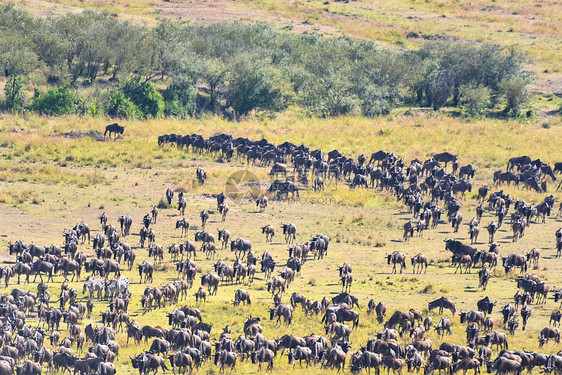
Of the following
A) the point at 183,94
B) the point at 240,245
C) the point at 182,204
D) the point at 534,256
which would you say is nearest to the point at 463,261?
the point at 534,256

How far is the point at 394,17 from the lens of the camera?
4732 inches

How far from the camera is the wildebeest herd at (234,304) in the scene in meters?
23.4

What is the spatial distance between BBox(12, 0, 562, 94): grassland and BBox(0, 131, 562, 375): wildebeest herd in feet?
208

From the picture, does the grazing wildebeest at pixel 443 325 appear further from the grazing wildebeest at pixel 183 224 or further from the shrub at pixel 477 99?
the shrub at pixel 477 99

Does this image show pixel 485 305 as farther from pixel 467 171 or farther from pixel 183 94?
pixel 183 94

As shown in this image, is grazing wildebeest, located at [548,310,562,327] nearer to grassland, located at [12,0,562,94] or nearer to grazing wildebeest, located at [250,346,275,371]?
grazing wildebeest, located at [250,346,275,371]

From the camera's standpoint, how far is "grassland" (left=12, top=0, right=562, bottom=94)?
103875mm

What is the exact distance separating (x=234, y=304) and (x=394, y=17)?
97.4 m

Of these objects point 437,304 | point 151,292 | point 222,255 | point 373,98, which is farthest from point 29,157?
point 373,98

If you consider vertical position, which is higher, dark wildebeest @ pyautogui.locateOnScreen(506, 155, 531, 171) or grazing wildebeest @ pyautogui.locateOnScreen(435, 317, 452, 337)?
grazing wildebeest @ pyautogui.locateOnScreen(435, 317, 452, 337)

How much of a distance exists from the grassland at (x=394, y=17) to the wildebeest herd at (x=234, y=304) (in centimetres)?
6342

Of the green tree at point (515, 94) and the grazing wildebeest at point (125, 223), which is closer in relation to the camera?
the grazing wildebeest at point (125, 223)

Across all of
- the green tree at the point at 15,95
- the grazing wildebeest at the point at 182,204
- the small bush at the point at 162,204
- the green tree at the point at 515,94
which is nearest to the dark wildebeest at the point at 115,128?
the green tree at the point at 15,95

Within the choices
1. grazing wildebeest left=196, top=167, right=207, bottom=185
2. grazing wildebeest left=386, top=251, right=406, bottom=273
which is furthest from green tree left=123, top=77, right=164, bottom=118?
grazing wildebeest left=386, top=251, right=406, bottom=273
